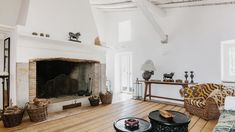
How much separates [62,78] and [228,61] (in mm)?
4848

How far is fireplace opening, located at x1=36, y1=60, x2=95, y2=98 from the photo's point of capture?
495 centimetres

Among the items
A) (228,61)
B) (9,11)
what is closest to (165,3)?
(228,61)

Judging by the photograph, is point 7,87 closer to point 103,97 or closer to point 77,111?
point 77,111

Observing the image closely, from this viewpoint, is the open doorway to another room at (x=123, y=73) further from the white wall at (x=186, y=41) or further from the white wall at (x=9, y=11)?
the white wall at (x=9, y=11)

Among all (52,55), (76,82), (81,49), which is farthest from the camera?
(76,82)

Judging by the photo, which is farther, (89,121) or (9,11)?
(9,11)

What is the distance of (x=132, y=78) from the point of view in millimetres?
7605

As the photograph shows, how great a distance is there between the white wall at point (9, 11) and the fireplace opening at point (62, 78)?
3.66 feet

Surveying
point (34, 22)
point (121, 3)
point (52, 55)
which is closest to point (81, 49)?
point (52, 55)

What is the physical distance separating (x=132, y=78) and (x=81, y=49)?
2.94 meters

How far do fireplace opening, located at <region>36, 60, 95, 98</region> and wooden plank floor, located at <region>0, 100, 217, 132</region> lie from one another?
2.69 ft

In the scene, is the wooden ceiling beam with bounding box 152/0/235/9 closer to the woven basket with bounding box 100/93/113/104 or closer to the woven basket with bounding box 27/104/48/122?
the woven basket with bounding box 100/93/113/104

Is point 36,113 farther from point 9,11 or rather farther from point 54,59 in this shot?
point 9,11

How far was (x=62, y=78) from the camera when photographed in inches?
213
